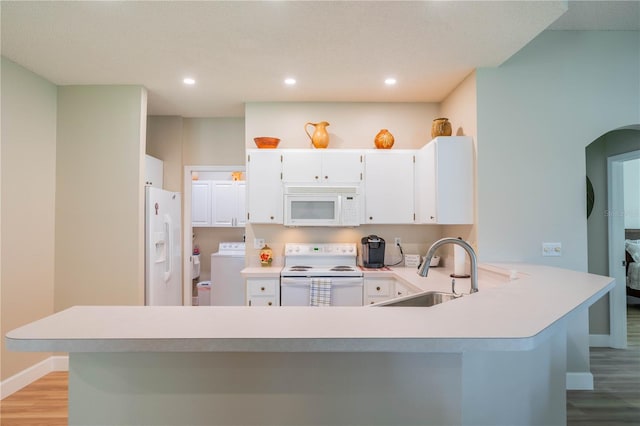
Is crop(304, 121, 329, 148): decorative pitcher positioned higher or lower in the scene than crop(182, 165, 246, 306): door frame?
higher

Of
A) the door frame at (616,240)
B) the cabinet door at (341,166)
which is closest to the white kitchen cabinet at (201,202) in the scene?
→ the cabinet door at (341,166)

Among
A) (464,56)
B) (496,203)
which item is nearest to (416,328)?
(496,203)

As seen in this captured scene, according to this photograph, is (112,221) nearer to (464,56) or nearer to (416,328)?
(416,328)

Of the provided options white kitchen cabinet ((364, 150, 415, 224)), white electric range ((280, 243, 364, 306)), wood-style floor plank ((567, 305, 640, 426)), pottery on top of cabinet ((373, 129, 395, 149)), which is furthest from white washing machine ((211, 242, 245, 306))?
wood-style floor plank ((567, 305, 640, 426))

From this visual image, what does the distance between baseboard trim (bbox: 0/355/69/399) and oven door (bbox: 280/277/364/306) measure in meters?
2.11

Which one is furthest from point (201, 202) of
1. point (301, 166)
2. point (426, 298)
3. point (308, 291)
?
point (426, 298)

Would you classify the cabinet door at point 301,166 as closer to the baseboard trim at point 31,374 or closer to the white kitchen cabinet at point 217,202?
the white kitchen cabinet at point 217,202

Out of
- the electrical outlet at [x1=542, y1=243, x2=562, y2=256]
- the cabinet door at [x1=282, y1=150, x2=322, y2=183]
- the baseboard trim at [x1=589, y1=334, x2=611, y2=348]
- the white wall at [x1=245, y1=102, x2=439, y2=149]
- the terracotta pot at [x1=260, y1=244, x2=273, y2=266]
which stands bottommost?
the baseboard trim at [x1=589, y1=334, x2=611, y2=348]

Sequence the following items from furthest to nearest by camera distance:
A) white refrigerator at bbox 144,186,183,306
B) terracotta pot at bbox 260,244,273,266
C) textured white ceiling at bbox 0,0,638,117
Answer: terracotta pot at bbox 260,244,273,266 < white refrigerator at bbox 144,186,183,306 < textured white ceiling at bbox 0,0,638,117

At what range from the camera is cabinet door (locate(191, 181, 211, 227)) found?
5593 millimetres

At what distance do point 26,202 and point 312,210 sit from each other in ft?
8.25

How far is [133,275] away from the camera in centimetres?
340

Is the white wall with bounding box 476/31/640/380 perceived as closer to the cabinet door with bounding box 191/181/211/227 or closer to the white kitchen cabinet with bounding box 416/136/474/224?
the white kitchen cabinet with bounding box 416/136/474/224

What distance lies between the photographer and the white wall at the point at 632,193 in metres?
3.42
